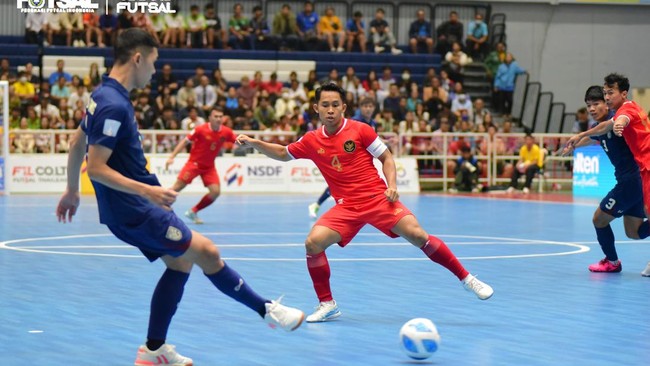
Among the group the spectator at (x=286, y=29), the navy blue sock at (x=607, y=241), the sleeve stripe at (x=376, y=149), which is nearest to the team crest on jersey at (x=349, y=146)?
the sleeve stripe at (x=376, y=149)

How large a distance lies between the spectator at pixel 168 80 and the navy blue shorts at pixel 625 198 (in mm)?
19132

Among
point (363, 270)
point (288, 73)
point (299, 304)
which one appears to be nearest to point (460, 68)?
point (288, 73)

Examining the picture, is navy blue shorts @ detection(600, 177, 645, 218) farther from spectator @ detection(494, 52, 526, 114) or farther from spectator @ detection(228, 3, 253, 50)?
spectator @ detection(228, 3, 253, 50)

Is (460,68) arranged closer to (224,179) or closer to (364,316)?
Result: (224,179)

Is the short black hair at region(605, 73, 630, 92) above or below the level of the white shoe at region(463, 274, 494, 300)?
above

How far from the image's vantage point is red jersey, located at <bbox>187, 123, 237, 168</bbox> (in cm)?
1836

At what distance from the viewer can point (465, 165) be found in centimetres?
2723

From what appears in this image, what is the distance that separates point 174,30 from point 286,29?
3.44 meters

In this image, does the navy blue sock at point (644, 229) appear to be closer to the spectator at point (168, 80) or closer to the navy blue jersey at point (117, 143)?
the navy blue jersey at point (117, 143)

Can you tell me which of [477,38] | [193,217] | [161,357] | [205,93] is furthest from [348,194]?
[477,38]

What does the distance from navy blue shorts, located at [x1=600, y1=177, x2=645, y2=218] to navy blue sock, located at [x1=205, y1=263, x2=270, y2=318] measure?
18.2ft

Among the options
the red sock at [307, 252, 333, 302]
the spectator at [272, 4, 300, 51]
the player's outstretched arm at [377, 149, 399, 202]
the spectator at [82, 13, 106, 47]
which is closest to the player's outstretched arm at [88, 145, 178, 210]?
the red sock at [307, 252, 333, 302]

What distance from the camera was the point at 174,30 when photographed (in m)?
31.0

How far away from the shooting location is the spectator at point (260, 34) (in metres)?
31.9
